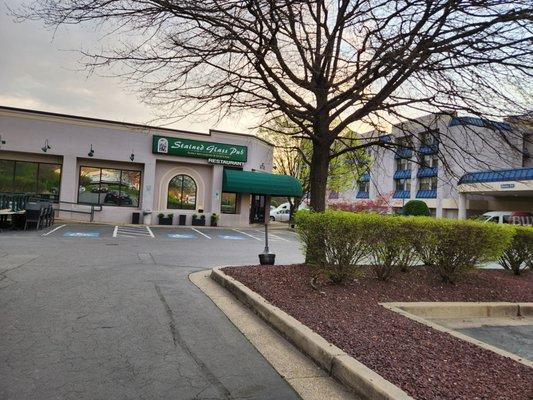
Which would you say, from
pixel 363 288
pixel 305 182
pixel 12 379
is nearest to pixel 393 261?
pixel 363 288

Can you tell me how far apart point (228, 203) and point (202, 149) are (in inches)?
162

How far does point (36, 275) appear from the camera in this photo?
885 cm

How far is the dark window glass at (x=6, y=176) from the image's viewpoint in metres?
25.9

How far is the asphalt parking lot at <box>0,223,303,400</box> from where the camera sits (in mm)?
3896

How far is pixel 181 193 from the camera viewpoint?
29250 mm

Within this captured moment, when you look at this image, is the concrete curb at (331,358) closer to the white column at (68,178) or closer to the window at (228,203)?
the white column at (68,178)

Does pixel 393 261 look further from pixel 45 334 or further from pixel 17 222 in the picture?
pixel 17 222

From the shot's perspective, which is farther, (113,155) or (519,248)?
(113,155)

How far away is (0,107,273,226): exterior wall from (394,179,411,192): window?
37.1 m

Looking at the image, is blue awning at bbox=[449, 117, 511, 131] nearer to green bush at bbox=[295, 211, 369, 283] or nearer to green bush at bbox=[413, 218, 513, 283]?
green bush at bbox=[413, 218, 513, 283]

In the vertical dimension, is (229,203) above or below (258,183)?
below

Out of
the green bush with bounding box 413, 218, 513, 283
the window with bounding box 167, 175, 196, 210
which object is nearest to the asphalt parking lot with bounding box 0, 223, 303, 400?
the green bush with bounding box 413, 218, 513, 283

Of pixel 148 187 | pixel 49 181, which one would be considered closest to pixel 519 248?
pixel 148 187

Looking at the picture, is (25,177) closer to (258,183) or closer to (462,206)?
(258,183)
